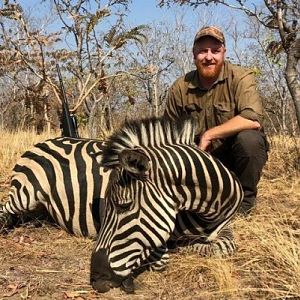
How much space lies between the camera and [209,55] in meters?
3.06

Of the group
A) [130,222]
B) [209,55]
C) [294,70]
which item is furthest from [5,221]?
[294,70]

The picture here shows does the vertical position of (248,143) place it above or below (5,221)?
above

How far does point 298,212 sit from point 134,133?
141 centimetres

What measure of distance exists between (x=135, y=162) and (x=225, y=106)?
136cm

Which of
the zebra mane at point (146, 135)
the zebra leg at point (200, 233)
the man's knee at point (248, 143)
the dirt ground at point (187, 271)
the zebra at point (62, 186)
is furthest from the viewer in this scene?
the man's knee at point (248, 143)

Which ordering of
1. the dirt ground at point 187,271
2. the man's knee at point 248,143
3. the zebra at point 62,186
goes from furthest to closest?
the man's knee at point 248,143 → the zebra at point 62,186 → the dirt ground at point 187,271

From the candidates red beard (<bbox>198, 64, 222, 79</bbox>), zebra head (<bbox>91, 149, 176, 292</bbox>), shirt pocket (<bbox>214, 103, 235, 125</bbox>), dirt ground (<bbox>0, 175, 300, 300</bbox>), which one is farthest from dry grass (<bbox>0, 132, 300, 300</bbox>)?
red beard (<bbox>198, 64, 222, 79</bbox>)

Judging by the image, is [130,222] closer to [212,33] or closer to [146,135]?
[146,135]

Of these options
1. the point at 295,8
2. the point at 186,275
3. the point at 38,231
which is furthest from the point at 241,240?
the point at 295,8

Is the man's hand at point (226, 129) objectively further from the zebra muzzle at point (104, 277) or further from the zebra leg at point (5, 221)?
the zebra leg at point (5, 221)

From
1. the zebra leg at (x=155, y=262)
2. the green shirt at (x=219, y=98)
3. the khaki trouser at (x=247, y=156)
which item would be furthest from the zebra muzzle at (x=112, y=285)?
the green shirt at (x=219, y=98)

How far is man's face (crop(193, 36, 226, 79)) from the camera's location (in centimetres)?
303

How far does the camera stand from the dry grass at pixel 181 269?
206 centimetres

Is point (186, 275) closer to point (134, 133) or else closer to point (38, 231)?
point (134, 133)
